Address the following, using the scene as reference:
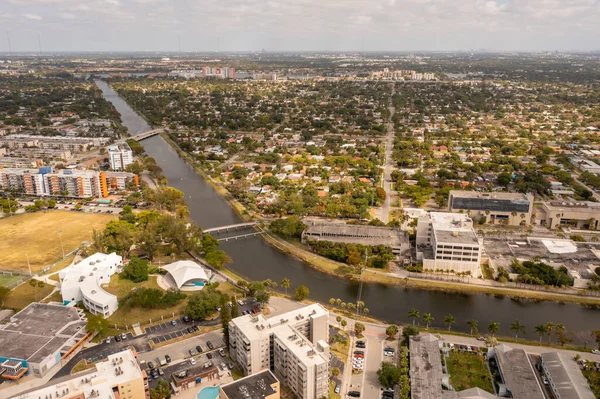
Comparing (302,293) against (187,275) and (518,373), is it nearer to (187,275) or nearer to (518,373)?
(187,275)

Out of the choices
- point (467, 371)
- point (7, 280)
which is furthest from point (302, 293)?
point (7, 280)

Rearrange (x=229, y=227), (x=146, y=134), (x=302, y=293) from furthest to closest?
(x=146, y=134) → (x=229, y=227) → (x=302, y=293)

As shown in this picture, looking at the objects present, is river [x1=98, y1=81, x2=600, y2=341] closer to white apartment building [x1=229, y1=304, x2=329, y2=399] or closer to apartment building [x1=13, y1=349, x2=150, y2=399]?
white apartment building [x1=229, y1=304, x2=329, y2=399]

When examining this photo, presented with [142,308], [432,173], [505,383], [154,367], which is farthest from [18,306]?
[432,173]

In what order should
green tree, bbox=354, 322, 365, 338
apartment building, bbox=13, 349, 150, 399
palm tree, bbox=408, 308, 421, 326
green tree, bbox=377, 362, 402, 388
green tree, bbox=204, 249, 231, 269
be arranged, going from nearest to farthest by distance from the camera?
apartment building, bbox=13, 349, 150, 399
green tree, bbox=377, 362, 402, 388
green tree, bbox=354, 322, 365, 338
palm tree, bbox=408, 308, 421, 326
green tree, bbox=204, 249, 231, 269

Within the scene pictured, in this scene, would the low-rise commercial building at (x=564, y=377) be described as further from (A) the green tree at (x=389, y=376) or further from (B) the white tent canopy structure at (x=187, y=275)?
(B) the white tent canopy structure at (x=187, y=275)

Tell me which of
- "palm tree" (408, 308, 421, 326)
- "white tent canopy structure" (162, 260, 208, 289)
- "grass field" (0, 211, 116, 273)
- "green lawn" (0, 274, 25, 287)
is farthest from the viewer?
"grass field" (0, 211, 116, 273)

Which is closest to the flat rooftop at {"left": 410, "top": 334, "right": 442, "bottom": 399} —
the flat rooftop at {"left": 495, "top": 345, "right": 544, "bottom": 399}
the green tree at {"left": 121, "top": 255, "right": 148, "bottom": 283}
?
the flat rooftop at {"left": 495, "top": 345, "right": 544, "bottom": 399}
